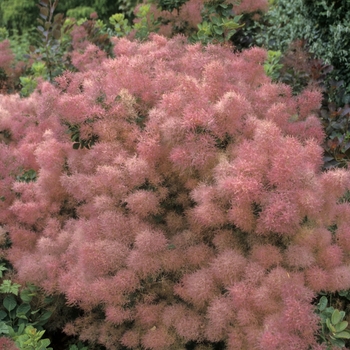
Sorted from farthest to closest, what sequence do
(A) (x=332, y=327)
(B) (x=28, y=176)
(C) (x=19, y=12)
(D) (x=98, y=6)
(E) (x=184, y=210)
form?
(C) (x=19, y=12)
(D) (x=98, y=6)
(B) (x=28, y=176)
(E) (x=184, y=210)
(A) (x=332, y=327)

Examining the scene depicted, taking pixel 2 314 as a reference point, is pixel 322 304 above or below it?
above

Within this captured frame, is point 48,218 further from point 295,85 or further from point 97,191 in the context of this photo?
point 295,85

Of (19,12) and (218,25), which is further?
(19,12)

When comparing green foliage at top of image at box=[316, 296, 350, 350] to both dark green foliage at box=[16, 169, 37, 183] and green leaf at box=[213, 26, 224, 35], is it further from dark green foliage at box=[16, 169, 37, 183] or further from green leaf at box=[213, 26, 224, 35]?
green leaf at box=[213, 26, 224, 35]

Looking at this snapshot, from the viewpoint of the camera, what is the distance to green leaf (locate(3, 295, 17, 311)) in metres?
2.02

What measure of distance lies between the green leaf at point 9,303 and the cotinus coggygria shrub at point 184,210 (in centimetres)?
12

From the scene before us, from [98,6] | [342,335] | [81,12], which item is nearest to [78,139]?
[342,335]

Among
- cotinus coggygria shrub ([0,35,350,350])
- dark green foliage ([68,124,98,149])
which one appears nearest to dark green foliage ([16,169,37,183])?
cotinus coggygria shrub ([0,35,350,350])

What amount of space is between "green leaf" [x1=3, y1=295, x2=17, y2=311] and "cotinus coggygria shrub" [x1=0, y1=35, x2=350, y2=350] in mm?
116

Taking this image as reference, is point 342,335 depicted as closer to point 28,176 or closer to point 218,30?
point 28,176

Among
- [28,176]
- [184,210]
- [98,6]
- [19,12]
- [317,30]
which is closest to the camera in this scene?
[184,210]

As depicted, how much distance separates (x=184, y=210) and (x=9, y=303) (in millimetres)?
870

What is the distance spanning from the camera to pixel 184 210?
184 cm

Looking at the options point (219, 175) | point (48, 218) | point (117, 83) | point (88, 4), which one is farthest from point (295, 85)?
point (88, 4)
